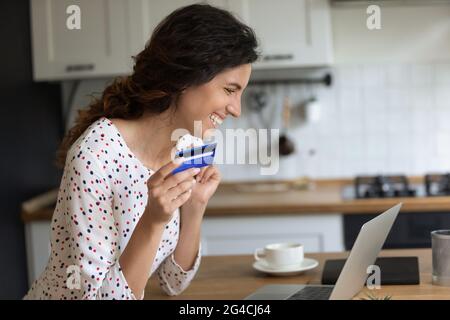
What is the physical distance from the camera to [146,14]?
257 cm

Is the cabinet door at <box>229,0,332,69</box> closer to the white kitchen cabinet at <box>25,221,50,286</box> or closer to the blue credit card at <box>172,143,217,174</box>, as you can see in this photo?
the white kitchen cabinet at <box>25,221,50,286</box>

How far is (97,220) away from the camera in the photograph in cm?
104

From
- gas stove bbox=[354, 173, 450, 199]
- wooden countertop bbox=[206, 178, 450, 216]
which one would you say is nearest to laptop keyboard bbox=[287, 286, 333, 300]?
wooden countertop bbox=[206, 178, 450, 216]

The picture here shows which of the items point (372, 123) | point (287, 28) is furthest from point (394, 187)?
point (287, 28)

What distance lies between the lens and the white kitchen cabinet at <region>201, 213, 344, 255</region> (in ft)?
7.67

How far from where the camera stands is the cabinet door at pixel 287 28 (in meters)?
2.53

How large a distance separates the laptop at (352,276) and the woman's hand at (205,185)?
21 centimetres

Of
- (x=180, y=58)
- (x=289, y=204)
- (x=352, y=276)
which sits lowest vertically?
(x=289, y=204)

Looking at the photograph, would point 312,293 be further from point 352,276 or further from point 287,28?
point 287,28

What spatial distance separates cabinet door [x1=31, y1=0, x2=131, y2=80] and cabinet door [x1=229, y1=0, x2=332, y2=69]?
47cm

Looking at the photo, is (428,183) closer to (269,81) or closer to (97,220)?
(269,81)

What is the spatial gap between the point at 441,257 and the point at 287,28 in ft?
5.06
